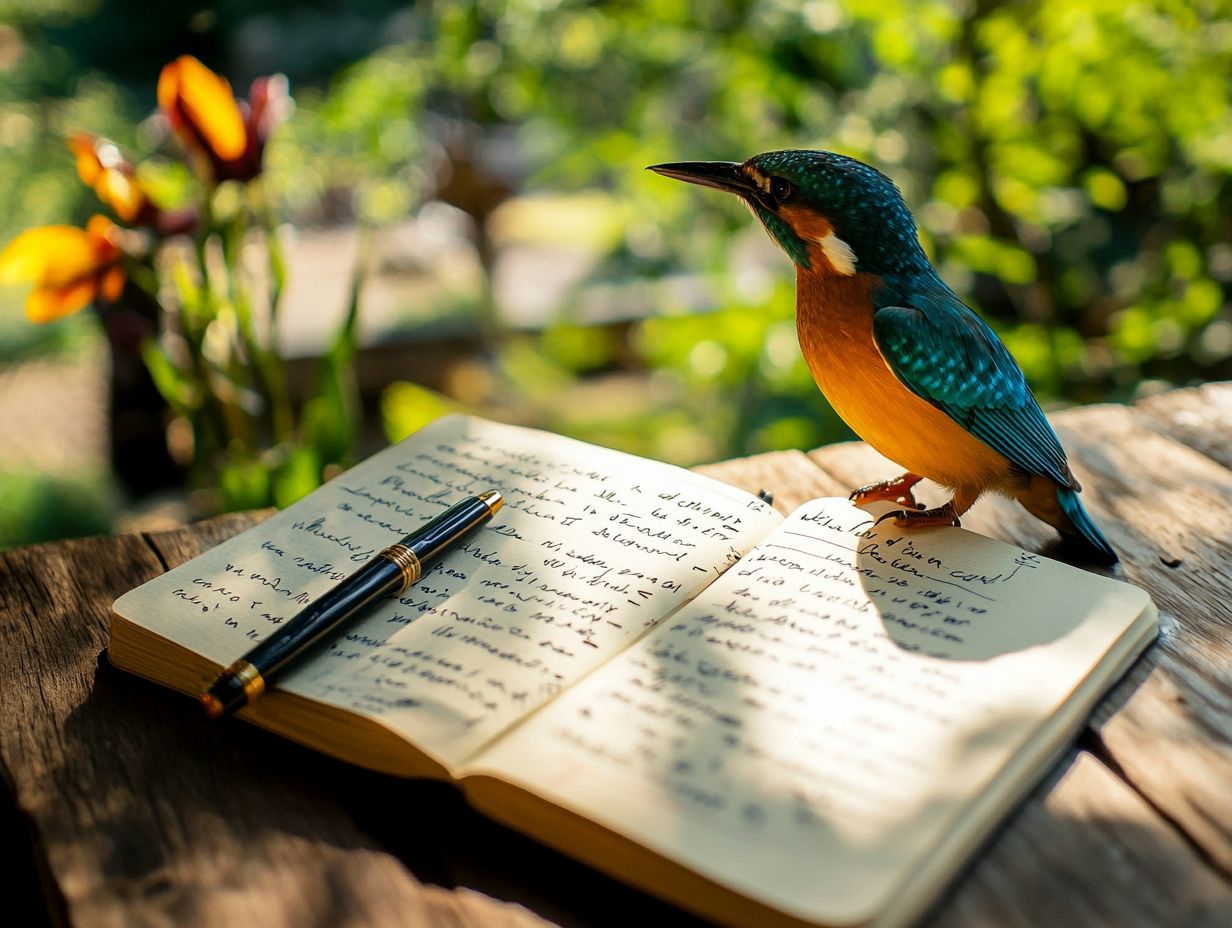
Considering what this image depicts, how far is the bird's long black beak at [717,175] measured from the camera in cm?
116

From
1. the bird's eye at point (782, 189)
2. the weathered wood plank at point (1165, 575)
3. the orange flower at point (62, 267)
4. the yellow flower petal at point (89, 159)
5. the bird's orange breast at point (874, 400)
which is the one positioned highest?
the yellow flower petal at point (89, 159)

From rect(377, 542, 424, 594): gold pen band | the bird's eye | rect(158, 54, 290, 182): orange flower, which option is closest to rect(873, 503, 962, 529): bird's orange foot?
the bird's eye

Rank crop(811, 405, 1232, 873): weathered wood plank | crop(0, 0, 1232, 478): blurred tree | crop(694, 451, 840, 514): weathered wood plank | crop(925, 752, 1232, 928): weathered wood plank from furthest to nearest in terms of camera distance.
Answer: crop(0, 0, 1232, 478): blurred tree, crop(694, 451, 840, 514): weathered wood plank, crop(811, 405, 1232, 873): weathered wood plank, crop(925, 752, 1232, 928): weathered wood plank

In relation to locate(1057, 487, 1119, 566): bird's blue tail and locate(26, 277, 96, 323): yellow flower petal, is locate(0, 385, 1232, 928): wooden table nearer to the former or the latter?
locate(1057, 487, 1119, 566): bird's blue tail

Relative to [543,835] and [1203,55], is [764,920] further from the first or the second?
[1203,55]

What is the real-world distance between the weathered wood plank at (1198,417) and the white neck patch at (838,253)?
0.63 metres

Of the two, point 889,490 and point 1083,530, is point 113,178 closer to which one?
point 889,490

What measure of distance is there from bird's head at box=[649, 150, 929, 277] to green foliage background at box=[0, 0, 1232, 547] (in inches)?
44.1

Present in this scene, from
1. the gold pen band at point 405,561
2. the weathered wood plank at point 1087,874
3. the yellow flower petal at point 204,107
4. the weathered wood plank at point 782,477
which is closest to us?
the weathered wood plank at point 1087,874

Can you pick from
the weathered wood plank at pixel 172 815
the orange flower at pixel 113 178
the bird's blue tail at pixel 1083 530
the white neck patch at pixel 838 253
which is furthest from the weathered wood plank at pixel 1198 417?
the orange flower at pixel 113 178

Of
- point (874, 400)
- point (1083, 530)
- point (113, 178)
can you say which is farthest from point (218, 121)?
point (1083, 530)

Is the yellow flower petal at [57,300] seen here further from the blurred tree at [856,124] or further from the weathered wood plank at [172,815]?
the blurred tree at [856,124]

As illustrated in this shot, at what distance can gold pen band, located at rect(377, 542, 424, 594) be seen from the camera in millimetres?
983

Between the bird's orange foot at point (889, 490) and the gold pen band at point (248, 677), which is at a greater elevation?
the bird's orange foot at point (889, 490)
